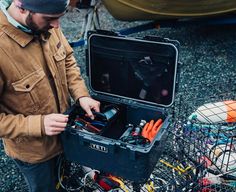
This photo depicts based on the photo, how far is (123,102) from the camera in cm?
204

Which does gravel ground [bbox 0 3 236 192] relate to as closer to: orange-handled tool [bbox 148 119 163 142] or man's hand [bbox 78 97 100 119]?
man's hand [bbox 78 97 100 119]

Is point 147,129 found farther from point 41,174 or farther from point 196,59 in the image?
point 196,59

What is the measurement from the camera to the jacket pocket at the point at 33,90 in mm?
1729

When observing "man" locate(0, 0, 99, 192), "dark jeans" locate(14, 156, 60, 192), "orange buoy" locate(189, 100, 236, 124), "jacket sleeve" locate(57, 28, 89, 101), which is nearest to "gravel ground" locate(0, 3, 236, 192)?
"dark jeans" locate(14, 156, 60, 192)

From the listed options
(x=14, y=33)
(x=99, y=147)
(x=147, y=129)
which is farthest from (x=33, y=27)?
(x=147, y=129)

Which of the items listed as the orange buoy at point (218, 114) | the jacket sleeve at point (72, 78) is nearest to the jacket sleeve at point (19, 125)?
the jacket sleeve at point (72, 78)

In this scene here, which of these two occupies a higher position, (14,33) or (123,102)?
(14,33)

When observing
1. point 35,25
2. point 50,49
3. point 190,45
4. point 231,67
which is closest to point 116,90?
point 50,49

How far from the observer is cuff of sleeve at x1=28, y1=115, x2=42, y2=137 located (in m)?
1.72

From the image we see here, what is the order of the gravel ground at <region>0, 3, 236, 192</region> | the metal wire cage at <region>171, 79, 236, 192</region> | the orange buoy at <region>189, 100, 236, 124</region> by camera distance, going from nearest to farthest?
1. the metal wire cage at <region>171, 79, 236, 192</region>
2. the orange buoy at <region>189, 100, 236, 124</region>
3. the gravel ground at <region>0, 3, 236, 192</region>

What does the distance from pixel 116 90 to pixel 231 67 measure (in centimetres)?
249

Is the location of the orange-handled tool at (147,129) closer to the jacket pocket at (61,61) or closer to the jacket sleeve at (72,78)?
the jacket sleeve at (72,78)

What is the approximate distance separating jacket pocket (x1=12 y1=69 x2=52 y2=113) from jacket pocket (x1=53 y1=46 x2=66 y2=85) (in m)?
0.14

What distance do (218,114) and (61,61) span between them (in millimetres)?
962
